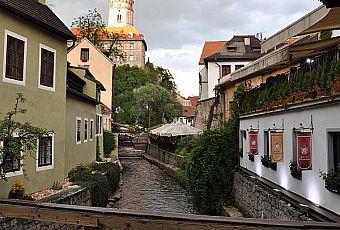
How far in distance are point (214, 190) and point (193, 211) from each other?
154 cm

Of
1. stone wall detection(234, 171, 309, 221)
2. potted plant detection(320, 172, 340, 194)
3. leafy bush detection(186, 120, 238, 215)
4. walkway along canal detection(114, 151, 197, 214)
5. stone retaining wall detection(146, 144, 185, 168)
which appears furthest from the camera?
stone retaining wall detection(146, 144, 185, 168)

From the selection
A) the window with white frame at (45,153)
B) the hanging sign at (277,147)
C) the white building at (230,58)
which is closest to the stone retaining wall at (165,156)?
the white building at (230,58)

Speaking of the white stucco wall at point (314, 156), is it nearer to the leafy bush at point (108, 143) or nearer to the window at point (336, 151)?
the window at point (336, 151)

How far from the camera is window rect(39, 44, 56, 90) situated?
42.6ft

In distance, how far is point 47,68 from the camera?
13.4 metres

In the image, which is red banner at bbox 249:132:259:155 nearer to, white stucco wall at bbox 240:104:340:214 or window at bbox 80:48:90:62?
white stucco wall at bbox 240:104:340:214

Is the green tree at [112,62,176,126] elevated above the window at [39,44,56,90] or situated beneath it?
elevated above

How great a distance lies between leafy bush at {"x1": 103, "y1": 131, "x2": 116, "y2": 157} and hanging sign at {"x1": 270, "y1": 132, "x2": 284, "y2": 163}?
24.1m

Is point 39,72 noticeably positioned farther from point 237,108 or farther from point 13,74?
point 237,108

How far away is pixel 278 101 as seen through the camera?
12031 millimetres

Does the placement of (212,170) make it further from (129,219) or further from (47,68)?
(129,219)

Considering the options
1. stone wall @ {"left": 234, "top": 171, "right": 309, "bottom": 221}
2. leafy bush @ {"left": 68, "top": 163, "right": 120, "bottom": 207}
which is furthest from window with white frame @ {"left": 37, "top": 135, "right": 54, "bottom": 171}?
stone wall @ {"left": 234, "top": 171, "right": 309, "bottom": 221}

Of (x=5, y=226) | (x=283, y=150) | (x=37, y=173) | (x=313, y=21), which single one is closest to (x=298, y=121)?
(x=283, y=150)

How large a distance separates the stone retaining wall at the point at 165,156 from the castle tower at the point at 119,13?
2929 inches
